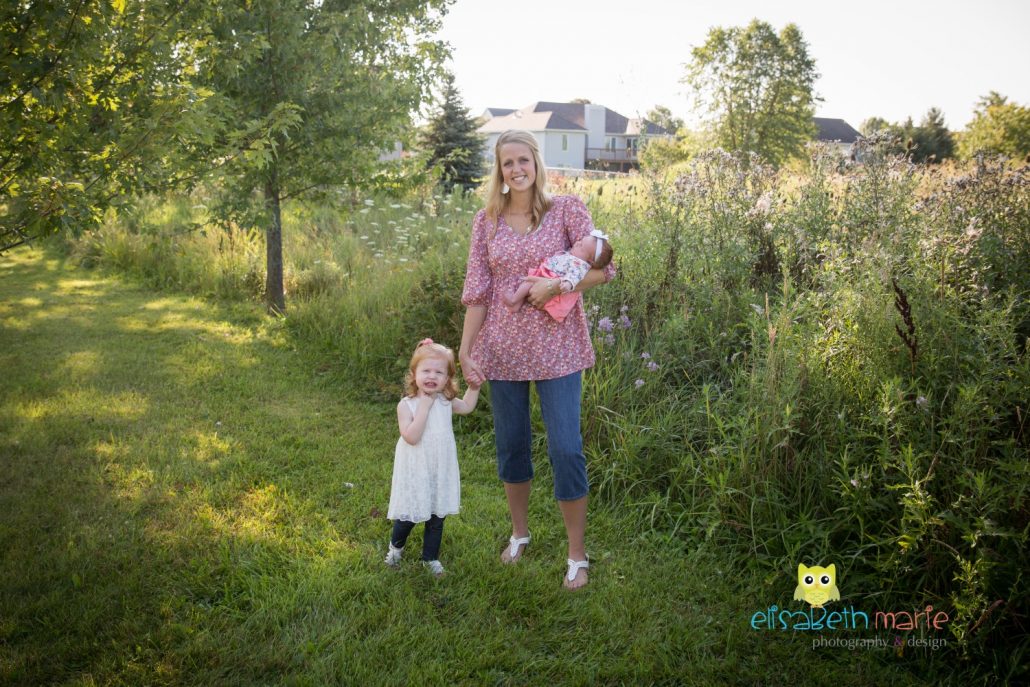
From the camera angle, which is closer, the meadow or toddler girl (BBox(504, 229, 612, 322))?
the meadow

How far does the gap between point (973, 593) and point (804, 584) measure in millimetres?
650

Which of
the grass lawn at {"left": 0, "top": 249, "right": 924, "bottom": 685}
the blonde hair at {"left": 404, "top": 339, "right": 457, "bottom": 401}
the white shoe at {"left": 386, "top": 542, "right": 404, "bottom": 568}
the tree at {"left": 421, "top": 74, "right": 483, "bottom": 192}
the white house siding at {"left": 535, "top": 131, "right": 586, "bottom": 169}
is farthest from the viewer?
the white house siding at {"left": 535, "top": 131, "right": 586, "bottom": 169}

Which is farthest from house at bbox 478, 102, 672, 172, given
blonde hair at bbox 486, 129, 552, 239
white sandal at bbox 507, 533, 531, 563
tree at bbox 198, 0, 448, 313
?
white sandal at bbox 507, 533, 531, 563

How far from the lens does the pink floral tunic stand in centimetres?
308

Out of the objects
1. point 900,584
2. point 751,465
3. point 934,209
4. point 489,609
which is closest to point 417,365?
point 489,609

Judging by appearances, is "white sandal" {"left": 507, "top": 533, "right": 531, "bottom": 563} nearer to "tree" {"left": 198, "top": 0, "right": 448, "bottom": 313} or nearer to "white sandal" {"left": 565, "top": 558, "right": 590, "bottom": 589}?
"white sandal" {"left": 565, "top": 558, "right": 590, "bottom": 589}

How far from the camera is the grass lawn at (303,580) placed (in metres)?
2.71

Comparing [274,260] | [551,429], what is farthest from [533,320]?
[274,260]

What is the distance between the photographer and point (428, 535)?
3293 millimetres

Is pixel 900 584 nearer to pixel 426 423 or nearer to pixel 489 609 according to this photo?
pixel 489 609

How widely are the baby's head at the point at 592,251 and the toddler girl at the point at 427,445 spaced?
2.46ft

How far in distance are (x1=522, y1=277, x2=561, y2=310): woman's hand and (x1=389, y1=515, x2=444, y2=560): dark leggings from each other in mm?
1124

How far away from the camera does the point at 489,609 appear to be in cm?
309

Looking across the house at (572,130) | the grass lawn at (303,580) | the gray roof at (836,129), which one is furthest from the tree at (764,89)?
the grass lawn at (303,580)
